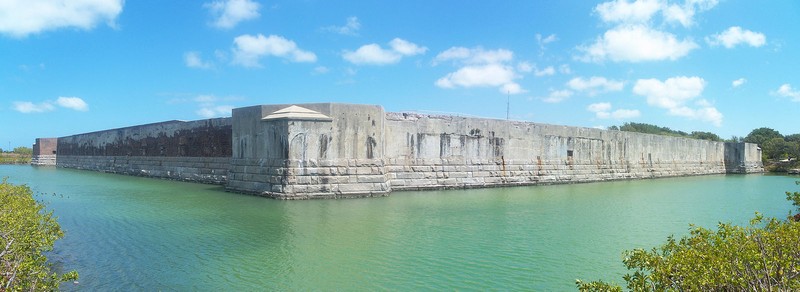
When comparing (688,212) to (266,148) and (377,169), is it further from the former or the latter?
(266,148)

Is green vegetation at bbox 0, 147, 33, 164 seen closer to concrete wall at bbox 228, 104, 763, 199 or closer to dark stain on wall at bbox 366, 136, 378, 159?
concrete wall at bbox 228, 104, 763, 199

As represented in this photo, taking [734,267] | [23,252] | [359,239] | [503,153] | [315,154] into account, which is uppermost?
[503,153]

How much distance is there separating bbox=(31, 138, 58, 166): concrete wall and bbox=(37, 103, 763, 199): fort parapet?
49.7 ft

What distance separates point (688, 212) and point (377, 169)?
860 cm

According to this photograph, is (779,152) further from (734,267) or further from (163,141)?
(734,267)

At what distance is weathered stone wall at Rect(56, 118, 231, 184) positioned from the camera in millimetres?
18750

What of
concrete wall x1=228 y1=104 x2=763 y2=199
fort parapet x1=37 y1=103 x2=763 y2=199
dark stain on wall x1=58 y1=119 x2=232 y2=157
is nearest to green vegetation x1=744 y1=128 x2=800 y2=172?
fort parapet x1=37 y1=103 x2=763 y2=199

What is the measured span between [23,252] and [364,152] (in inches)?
418

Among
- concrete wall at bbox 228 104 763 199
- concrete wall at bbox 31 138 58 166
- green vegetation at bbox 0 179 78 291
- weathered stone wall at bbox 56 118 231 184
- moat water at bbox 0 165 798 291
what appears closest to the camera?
green vegetation at bbox 0 179 78 291

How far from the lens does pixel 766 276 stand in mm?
3068

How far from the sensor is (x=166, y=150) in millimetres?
22938

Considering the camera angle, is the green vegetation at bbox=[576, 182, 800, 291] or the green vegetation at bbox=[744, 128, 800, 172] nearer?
the green vegetation at bbox=[576, 182, 800, 291]

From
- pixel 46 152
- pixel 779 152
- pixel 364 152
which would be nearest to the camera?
pixel 364 152

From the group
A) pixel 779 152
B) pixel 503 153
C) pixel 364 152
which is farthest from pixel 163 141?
pixel 779 152
